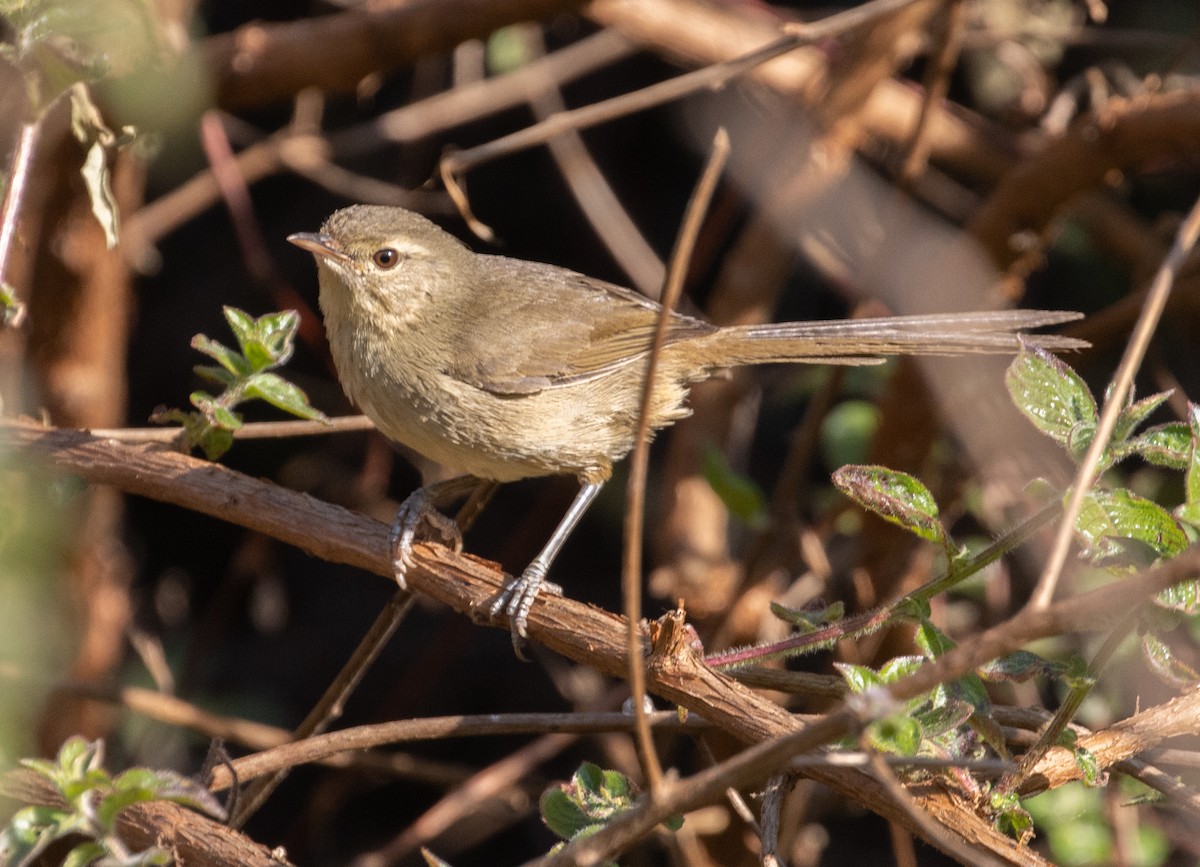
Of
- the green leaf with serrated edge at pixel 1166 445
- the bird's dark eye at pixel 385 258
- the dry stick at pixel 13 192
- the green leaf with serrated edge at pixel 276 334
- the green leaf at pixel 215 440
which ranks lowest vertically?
the green leaf at pixel 215 440

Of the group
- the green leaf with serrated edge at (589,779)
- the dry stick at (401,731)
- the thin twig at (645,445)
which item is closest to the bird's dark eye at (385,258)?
the dry stick at (401,731)

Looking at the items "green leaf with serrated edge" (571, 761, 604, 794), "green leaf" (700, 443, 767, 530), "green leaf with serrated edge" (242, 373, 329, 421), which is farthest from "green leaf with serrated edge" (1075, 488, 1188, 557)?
"green leaf" (700, 443, 767, 530)

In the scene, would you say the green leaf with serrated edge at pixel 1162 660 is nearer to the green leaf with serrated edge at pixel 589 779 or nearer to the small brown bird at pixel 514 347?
the green leaf with serrated edge at pixel 589 779

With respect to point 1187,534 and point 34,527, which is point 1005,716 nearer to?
point 1187,534

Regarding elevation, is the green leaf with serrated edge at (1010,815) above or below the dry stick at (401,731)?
above

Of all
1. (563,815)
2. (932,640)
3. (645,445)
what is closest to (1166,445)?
(932,640)

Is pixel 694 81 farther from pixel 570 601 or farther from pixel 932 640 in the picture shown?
pixel 932 640
